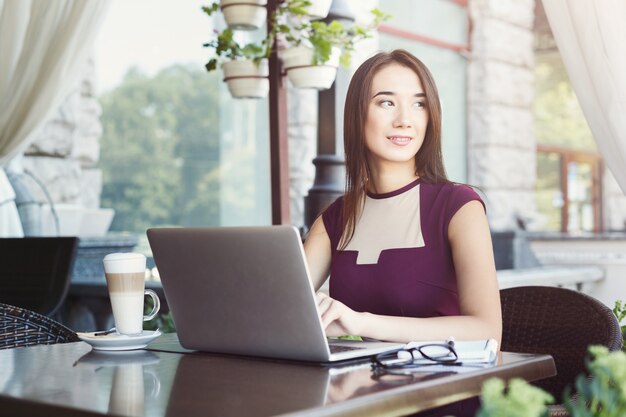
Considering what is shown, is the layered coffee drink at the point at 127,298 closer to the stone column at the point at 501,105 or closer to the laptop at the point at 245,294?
the laptop at the point at 245,294

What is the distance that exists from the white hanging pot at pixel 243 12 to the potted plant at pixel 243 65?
0.37 ft

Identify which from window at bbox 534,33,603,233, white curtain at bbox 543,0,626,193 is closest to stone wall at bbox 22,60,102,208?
white curtain at bbox 543,0,626,193

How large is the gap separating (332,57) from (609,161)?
4.64 ft

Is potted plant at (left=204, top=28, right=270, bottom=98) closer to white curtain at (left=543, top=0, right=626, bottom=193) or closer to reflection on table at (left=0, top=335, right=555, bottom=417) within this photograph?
white curtain at (left=543, top=0, right=626, bottom=193)

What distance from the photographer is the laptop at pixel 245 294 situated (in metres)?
1.31

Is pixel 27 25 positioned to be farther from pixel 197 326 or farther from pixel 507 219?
pixel 507 219

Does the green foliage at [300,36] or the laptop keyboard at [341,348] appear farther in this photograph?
the green foliage at [300,36]

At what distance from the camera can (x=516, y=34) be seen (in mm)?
7668

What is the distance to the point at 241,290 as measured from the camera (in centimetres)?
138

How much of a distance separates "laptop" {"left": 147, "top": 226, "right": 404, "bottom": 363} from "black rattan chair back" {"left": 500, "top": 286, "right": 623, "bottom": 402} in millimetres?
516

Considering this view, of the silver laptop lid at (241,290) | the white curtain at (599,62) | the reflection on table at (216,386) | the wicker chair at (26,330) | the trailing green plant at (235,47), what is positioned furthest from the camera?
the trailing green plant at (235,47)

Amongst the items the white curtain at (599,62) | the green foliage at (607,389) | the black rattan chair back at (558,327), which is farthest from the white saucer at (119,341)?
the white curtain at (599,62)

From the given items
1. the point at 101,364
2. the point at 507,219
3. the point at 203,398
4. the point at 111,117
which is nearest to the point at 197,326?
the point at 101,364

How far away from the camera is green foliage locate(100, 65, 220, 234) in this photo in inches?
252
